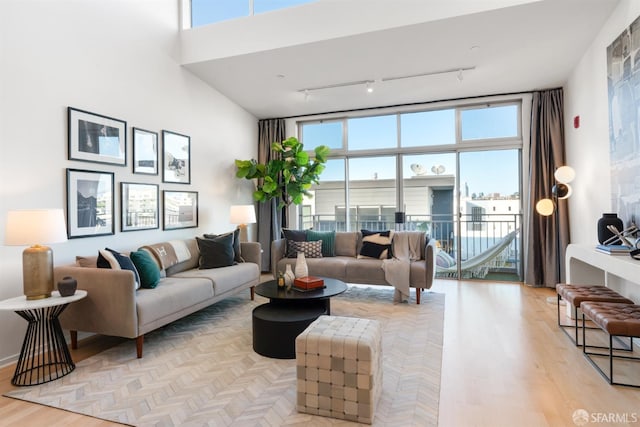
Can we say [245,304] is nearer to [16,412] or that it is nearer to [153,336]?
[153,336]

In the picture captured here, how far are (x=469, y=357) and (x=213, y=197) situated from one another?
155 inches

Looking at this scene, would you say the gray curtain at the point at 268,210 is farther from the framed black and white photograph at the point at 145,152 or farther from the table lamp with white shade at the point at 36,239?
the table lamp with white shade at the point at 36,239

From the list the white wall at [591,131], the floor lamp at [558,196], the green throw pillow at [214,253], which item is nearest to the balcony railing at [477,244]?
the floor lamp at [558,196]

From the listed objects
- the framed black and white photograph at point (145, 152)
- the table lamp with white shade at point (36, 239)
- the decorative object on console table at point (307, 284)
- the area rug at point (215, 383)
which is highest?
the framed black and white photograph at point (145, 152)

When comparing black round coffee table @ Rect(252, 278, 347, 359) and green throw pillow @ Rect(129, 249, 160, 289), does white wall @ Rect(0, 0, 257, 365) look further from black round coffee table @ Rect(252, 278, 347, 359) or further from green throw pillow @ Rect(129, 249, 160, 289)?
black round coffee table @ Rect(252, 278, 347, 359)

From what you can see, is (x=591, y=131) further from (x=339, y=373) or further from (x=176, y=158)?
(x=176, y=158)

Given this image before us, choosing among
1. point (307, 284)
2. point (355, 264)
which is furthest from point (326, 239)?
point (307, 284)

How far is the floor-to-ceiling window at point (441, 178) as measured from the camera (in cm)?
530

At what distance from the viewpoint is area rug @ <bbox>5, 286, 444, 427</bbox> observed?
192 centimetres

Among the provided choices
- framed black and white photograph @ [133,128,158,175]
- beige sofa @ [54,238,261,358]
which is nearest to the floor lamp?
A: beige sofa @ [54,238,261,358]

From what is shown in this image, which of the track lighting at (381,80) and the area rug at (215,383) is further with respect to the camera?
the track lighting at (381,80)

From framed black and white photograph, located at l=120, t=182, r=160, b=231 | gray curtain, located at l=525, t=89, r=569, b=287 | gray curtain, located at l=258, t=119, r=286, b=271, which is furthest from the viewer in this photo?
gray curtain, located at l=258, t=119, r=286, b=271

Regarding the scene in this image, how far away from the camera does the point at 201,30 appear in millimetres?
4215

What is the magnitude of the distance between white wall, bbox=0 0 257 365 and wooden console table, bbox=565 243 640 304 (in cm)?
432
